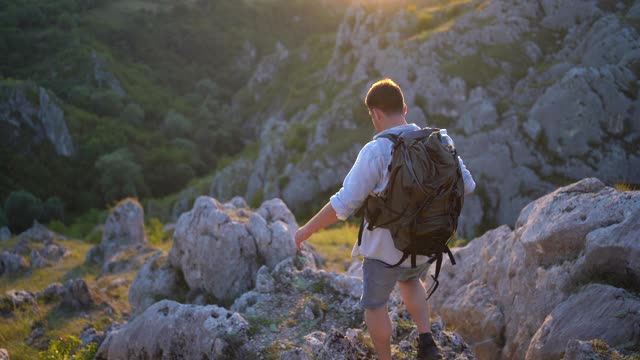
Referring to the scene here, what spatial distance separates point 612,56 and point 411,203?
968 inches

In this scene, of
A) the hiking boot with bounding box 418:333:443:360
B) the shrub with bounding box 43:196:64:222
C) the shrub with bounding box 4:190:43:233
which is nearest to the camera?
the hiking boot with bounding box 418:333:443:360

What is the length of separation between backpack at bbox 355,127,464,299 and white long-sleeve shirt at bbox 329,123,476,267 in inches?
3.5

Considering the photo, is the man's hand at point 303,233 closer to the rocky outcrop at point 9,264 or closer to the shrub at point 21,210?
the rocky outcrop at point 9,264

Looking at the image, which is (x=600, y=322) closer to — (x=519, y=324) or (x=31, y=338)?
(x=519, y=324)

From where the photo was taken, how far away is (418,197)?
499cm

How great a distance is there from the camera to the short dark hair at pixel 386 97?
5.28m

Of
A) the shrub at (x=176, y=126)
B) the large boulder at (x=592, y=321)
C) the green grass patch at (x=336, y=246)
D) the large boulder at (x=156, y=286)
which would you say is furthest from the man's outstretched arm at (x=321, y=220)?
the shrub at (x=176, y=126)

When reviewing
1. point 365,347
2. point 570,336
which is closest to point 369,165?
point 365,347

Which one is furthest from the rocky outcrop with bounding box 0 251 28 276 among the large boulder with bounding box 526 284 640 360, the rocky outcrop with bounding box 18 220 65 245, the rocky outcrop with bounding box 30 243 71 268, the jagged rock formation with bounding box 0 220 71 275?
the large boulder with bounding box 526 284 640 360

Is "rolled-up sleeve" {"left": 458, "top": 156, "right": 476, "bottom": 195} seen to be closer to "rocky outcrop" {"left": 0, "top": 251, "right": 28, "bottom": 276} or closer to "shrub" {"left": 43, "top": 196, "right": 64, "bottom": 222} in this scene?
"rocky outcrop" {"left": 0, "top": 251, "right": 28, "bottom": 276}

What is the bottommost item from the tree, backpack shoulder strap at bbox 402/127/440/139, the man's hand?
the tree

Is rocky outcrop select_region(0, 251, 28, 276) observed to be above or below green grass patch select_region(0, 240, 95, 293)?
above

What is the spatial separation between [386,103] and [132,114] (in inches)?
3686

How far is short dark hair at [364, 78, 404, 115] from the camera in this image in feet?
17.3
